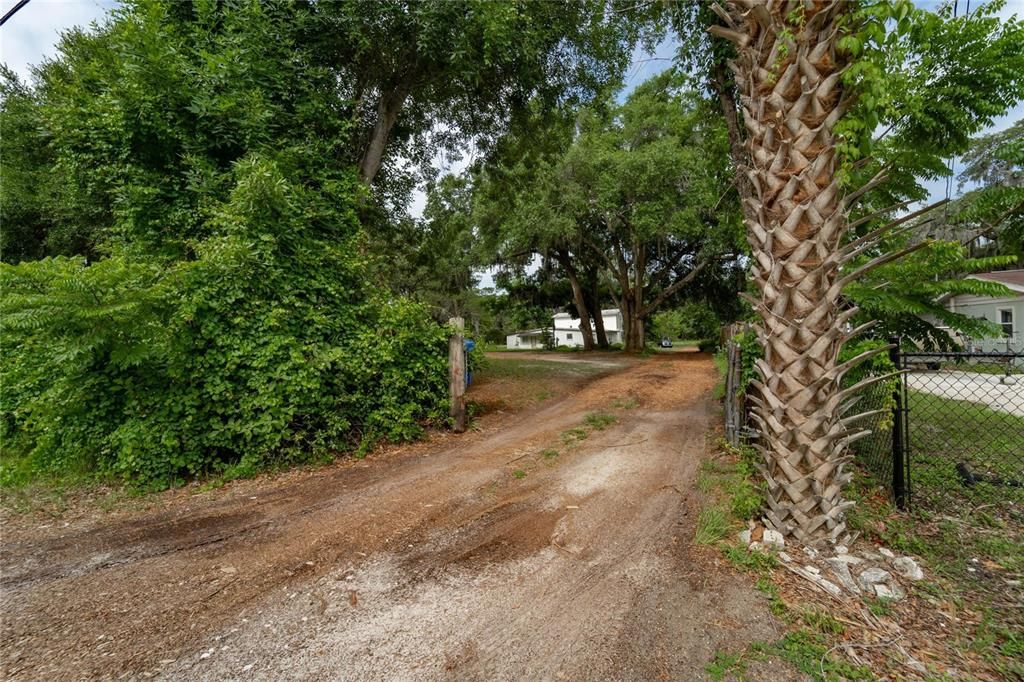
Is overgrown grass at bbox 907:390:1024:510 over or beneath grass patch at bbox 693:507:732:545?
beneath

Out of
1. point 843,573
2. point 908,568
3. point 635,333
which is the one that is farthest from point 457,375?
point 635,333

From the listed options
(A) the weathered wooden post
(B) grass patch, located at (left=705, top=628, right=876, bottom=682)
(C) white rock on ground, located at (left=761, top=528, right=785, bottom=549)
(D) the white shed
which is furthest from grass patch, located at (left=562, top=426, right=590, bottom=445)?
(D) the white shed

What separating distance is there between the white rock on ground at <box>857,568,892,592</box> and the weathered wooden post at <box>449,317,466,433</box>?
4324 mm

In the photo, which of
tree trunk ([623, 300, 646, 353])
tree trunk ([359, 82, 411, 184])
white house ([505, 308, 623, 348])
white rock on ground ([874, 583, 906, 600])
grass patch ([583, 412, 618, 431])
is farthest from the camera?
white house ([505, 308, 623, 348])

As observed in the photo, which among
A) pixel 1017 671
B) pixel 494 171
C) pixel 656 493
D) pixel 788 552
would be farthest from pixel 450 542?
pixel 494 171

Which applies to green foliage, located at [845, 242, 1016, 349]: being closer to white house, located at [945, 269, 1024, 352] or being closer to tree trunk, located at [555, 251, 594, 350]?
white house, located at [945, 269, 1024, 352]

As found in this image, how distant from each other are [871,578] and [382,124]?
8.80 m

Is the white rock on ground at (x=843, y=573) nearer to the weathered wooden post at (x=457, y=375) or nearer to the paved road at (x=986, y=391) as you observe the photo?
the paved road at (x=986, y=391)

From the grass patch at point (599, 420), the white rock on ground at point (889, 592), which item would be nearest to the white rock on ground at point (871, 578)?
the white rock on ground at point (889, 592)

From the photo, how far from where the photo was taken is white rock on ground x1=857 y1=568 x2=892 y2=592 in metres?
2.27

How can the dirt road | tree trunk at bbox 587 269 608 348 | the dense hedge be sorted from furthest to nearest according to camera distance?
tree trunk at bbox 587 269 608 348
the dense hedge
the dirt road

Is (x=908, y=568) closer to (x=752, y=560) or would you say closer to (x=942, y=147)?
(x=752, y=560)

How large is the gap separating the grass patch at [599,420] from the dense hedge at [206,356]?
2.42m

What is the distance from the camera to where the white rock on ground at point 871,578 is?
7.46ft
